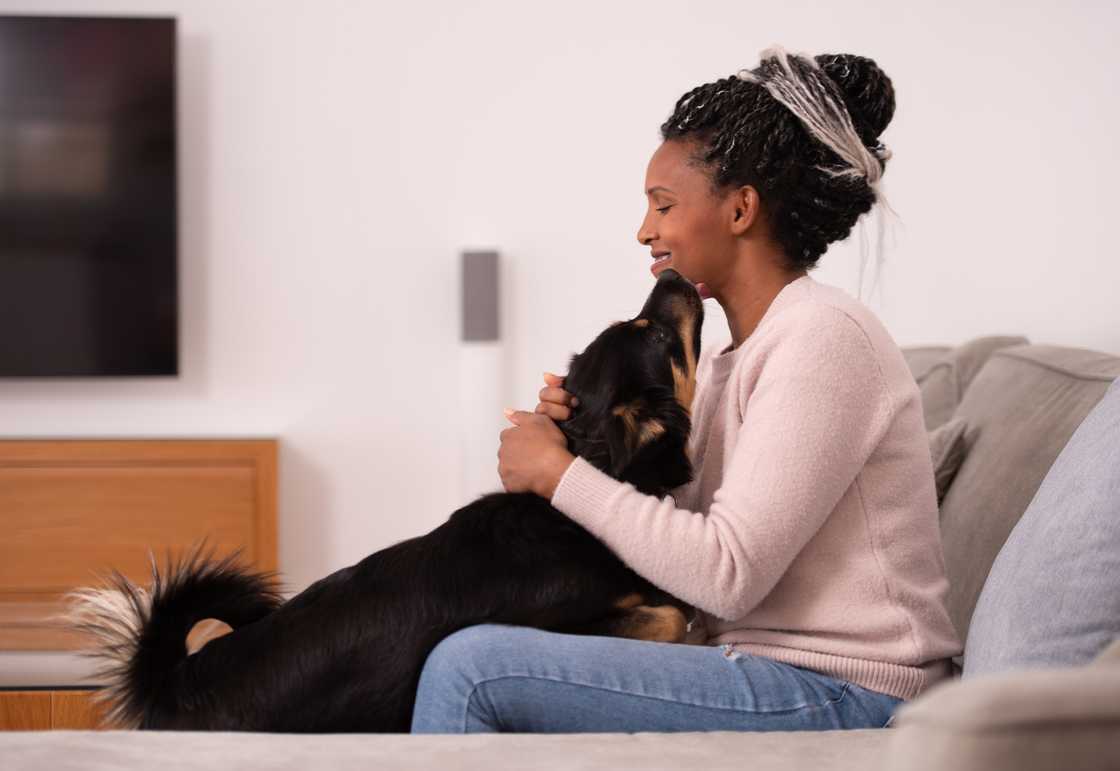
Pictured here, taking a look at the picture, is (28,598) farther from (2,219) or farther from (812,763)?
(812,763)

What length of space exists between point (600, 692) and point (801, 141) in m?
0.82

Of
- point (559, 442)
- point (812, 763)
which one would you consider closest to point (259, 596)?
point (559, 442)

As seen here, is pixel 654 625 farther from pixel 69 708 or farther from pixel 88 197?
pixel 88 197

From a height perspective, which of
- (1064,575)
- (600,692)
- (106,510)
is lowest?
(106,510)

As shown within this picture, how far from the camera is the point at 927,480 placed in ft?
5.02

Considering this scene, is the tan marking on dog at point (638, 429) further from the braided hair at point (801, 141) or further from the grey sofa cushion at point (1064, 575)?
the grey sofa cushion at point (1064, 575)

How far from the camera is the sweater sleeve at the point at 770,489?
1403 millimetres

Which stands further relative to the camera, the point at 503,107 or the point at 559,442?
the point at 503,107

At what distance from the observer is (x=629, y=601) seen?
1554 millimetres

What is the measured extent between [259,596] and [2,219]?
119 inches

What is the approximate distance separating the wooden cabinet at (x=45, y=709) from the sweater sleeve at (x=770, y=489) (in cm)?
90

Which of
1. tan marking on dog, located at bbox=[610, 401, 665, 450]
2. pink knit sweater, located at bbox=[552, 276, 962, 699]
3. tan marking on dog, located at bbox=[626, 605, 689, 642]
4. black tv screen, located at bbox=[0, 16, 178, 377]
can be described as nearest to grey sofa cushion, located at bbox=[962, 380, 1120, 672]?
pink knit sweater, located at bbox=[552, 276, 962, 699]

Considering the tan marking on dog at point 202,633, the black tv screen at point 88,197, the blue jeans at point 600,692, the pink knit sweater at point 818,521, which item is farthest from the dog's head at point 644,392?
the black tv screen at point 88,197

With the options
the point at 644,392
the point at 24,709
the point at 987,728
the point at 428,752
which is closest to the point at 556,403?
the point at 644,392
